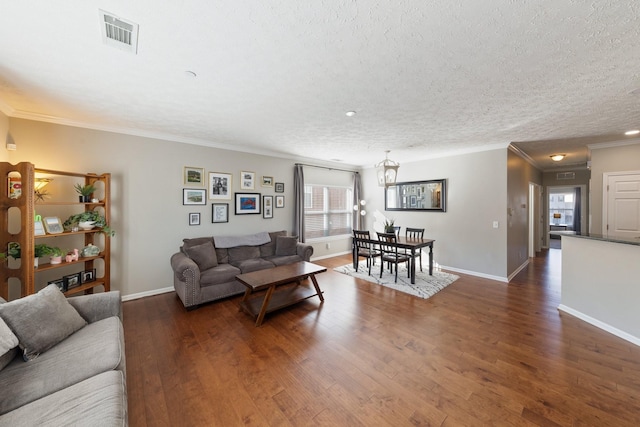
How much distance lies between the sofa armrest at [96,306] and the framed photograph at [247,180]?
2934 mm

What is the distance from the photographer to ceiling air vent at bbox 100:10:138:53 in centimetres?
151

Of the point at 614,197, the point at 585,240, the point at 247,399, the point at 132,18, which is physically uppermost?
the point at 132,18

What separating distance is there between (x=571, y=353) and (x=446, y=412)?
5.65ft

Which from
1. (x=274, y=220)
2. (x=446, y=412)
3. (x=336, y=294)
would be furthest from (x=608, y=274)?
(x=274, y=220)

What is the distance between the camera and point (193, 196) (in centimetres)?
424

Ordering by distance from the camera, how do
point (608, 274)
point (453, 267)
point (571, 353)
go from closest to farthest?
point (571, 353) → point (608, 274) → point (453, 267)

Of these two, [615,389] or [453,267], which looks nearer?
[615,389]

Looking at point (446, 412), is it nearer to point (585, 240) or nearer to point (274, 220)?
point (585, 240)

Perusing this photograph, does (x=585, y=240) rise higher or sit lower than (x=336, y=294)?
higher

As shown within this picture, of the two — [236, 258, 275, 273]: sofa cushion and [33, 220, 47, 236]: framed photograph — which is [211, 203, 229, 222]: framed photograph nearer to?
[236, 258, 275, 273]: sofa cushion

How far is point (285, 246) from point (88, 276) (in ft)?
9.52

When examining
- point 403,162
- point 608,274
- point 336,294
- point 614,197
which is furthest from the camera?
point 403,162

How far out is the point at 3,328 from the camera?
149 cm

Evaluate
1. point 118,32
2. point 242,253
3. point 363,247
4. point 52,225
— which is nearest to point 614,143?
point 363,247
